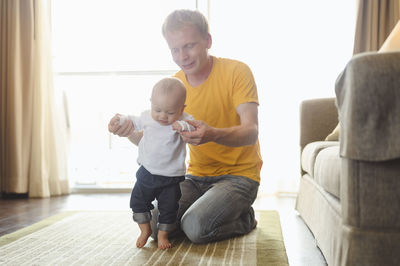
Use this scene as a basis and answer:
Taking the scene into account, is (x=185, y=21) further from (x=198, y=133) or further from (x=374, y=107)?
(x=374, y=107)

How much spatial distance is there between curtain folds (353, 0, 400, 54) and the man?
1.70 metres

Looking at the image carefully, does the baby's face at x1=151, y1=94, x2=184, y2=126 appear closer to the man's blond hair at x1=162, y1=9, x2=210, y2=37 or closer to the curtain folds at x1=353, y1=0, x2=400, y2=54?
the man's blond hair at x1=162, y1=9, x2=210, y2=37

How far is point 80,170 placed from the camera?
13.1ft

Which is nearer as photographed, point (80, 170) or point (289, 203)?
point (289, 203)

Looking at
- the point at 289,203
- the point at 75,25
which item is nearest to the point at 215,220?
the point at 289,203

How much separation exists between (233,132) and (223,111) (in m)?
0.26

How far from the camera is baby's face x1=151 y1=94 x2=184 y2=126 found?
1486 millimetres

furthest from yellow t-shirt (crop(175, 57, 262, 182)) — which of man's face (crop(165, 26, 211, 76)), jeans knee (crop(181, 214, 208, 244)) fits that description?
jeans knee (crop(181, 214, 208, 244))

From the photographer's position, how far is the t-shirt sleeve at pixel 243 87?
1791mm

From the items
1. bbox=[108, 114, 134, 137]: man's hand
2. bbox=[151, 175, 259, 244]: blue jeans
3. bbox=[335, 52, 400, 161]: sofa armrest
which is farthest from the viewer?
bbox=[151, 175, 259, 244]: blue jeans

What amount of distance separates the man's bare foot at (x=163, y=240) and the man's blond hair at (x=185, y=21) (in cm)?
79

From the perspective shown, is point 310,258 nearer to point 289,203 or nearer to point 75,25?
point 289,203

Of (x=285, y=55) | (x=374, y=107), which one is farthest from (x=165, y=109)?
(x=285, y=55)

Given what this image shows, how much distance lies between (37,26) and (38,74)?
Result: 1.25ft
